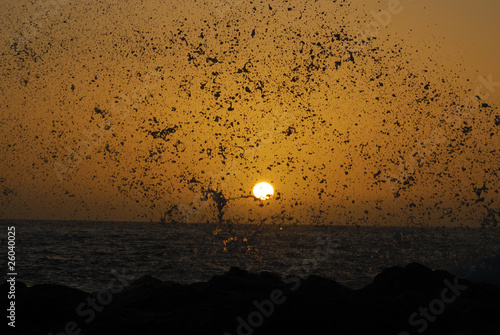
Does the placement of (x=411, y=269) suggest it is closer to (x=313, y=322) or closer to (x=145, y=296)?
(x=313, y=322)

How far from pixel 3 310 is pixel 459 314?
8.58 m

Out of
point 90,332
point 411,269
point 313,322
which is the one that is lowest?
point 90,332

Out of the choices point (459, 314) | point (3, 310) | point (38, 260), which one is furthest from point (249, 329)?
point (38, 260)

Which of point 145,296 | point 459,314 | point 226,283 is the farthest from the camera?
point 226,283

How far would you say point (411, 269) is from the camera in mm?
13812

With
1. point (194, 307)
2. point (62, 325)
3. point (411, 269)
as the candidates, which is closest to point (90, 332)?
→ point (62, 325)

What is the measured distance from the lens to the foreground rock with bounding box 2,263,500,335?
10.3 meters

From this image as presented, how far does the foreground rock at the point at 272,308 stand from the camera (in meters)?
10.3

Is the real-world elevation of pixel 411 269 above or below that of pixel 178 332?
above

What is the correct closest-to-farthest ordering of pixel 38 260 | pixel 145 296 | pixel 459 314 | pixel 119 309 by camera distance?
pixel 459 314 < pixel 119 309 < pixel 145 296 < pixel 38 260

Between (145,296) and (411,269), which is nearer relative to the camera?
(145,296)

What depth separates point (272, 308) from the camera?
35.9ft

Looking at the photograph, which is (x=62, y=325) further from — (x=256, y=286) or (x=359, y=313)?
(x=359, y=313)

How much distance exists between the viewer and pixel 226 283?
541 inches
